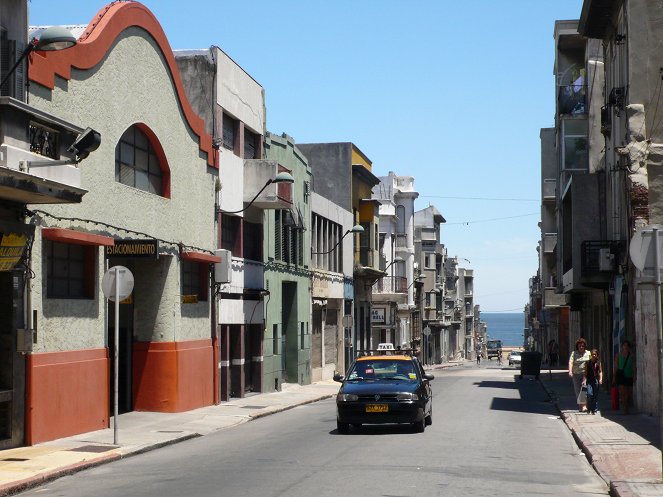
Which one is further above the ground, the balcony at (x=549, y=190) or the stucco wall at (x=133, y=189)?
the balcony at (x=549, y=190)

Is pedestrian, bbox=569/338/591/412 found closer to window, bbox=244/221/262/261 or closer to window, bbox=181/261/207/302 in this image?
window, bbox=181/261/207/302

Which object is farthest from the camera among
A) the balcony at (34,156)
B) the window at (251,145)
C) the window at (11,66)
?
the window at (251,145)

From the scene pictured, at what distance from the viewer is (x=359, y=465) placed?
15.2 meters

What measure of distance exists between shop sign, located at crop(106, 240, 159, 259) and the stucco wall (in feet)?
0.94

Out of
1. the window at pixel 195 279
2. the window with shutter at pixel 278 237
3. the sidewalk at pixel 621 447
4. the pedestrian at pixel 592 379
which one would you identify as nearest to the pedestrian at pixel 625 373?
the sidewalk at pixel 621 447

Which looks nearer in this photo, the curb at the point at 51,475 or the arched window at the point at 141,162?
the curb at the point at 51,475

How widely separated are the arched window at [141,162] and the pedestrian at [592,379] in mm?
10622

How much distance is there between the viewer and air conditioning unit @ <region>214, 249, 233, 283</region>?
29453mm

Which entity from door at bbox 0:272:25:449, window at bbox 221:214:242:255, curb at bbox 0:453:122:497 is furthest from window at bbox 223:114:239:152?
curb at bbox 0:453:122:497

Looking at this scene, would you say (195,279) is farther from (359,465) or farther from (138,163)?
(359,465)

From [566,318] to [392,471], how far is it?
69502 millimetres

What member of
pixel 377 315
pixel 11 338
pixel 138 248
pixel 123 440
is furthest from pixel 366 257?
pixel 11 338

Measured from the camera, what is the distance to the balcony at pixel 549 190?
65875mm

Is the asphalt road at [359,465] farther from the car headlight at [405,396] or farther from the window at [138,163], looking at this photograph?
the window at [138,163]
